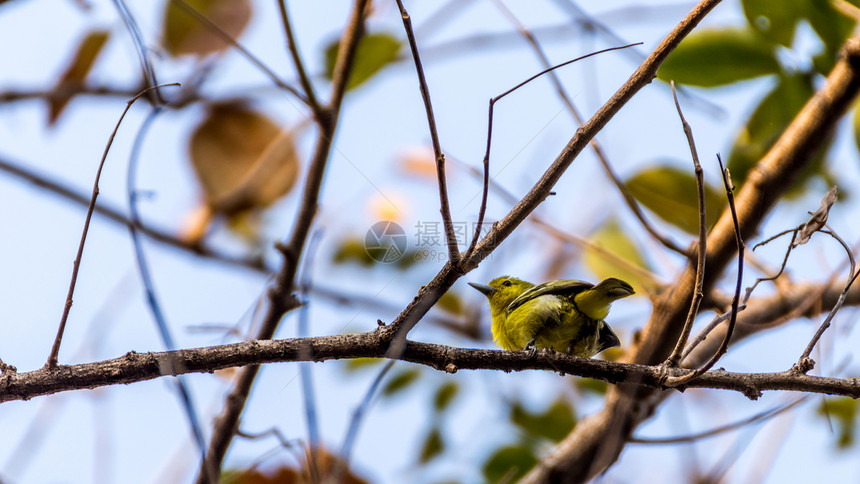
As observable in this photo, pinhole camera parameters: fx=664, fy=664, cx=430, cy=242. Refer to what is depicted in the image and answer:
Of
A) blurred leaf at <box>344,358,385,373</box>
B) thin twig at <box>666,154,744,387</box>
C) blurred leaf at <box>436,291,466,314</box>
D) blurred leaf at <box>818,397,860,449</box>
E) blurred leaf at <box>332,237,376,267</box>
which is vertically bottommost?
thin twig at <box>666,154,744,387</box>

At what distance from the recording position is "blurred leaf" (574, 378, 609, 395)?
129 inches

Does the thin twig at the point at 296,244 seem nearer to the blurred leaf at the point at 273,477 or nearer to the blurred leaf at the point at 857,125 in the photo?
the blurred leaf at the point at 273,477

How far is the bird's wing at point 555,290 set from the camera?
256 cm

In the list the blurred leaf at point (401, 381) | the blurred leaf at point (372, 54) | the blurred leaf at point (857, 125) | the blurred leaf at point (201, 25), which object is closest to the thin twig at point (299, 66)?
the blurred leaf at point (372, 54)

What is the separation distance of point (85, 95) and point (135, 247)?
5.73ft

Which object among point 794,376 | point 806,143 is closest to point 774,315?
point 806,143

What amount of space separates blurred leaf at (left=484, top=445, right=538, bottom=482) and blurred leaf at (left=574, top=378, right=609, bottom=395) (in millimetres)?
466

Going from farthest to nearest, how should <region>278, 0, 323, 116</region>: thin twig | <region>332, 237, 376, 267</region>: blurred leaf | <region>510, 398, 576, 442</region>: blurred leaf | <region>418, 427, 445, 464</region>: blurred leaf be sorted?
<region>332, 237, 376, 267</region>: blurred leaf < <region>418, 427, 445, 464</region>: blurred leaf < <region>510, 398, 576, 442</region>: blurred leaf < <region>278, 0, 323, 116</region>: thin twig

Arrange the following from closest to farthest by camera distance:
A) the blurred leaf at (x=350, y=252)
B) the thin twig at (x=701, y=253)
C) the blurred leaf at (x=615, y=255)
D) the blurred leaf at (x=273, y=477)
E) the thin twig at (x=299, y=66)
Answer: the thin twig at (x=701, y=253), the thin twig at (x=299, y=66), the blurred leaf at (x=273, y=477), the blurred leaf at (x=615, y=255), the blurred leaf at (x=350, y=252)

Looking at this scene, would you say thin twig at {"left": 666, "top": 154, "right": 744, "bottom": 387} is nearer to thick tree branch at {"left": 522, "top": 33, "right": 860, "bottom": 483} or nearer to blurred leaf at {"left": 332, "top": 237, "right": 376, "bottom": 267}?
thick tree branch at {"left": 522, "top": 33, "right": 860, "bottom": 483}

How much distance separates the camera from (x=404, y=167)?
4488mm

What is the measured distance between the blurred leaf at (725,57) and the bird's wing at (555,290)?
88 centimetres

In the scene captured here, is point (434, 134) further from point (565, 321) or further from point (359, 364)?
point (359, 364)

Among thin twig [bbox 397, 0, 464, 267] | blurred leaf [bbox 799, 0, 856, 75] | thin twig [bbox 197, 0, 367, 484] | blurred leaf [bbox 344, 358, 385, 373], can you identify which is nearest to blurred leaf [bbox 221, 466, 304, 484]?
thin twig [bbox 197, 0, 367, 484]
